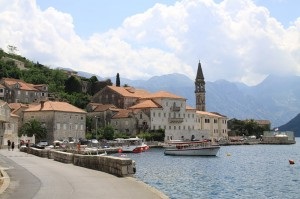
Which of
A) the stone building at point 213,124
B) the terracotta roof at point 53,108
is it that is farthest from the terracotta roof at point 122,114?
the stone building at point 213,124

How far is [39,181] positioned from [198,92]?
16247 centimetres

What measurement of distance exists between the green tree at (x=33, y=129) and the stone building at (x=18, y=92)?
27718 mm

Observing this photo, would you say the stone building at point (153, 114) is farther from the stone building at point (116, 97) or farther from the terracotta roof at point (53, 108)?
the terracotta roof at point (53, 108)

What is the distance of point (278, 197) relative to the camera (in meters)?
30.5

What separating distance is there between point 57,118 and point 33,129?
630 cm

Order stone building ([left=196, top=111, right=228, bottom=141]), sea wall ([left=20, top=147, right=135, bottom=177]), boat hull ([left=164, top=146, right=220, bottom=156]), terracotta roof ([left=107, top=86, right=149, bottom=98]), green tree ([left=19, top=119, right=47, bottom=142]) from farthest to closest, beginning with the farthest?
stone building ([left=196, top=111, right=228, bottom=141]) < terracotta roof ([left=107, top=86, right=149, bottom=98]) < green tree ([left=19, top=119, right=47, bottom=142]) < boat hull ([left=164, top=146, right=220, bottom=156]) < sea wall ([left=20, top=147, right=135, bottom=177])

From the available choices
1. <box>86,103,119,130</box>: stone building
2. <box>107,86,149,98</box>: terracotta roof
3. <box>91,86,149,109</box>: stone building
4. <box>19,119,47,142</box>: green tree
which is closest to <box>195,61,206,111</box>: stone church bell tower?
<box>107,86,149,98</box>: terracotta roof

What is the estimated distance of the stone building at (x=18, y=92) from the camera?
424ft

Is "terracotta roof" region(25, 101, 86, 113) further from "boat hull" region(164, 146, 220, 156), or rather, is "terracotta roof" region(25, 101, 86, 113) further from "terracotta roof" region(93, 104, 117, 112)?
Answer: "boat hull" region(164, 146, 220, 156)

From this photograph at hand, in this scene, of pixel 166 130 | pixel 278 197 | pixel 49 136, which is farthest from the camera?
pixel 166 130

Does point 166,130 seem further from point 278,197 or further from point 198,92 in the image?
point 278,197

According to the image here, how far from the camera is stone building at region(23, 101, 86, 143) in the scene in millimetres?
105062

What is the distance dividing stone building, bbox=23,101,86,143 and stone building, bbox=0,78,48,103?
2190cm

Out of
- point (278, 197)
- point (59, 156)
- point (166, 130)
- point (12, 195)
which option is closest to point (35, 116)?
point (166, 130)
